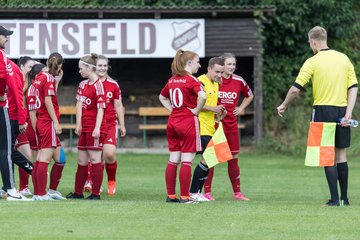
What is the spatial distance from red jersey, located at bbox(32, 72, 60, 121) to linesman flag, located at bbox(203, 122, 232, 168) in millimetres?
2133

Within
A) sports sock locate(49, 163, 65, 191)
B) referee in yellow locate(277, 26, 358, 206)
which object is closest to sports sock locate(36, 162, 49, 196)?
sports sock locate(49, 163, 65, 191)

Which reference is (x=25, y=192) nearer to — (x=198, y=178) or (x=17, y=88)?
(x=17, y=88)

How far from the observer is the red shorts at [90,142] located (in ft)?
48.2

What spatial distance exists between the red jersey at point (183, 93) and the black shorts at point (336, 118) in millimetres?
1479

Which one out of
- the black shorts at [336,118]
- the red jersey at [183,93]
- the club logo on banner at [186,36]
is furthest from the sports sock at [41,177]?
the club logo on banner at [186,36]

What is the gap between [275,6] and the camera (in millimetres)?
29156

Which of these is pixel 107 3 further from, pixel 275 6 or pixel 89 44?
pixel 275 6

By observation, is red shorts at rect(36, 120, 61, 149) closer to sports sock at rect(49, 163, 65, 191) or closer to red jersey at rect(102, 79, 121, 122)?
sports sock at rect(49, 163, 65, 191)

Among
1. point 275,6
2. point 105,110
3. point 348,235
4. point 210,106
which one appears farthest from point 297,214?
point 275,6

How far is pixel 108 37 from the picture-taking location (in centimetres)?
2702

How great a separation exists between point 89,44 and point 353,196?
11944 millimetres

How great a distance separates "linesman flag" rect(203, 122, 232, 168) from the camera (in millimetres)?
13992

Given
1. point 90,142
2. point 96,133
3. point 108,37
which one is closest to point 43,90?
point 96,133

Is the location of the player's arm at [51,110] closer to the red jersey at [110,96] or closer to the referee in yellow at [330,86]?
the red jersey at [110,96]
